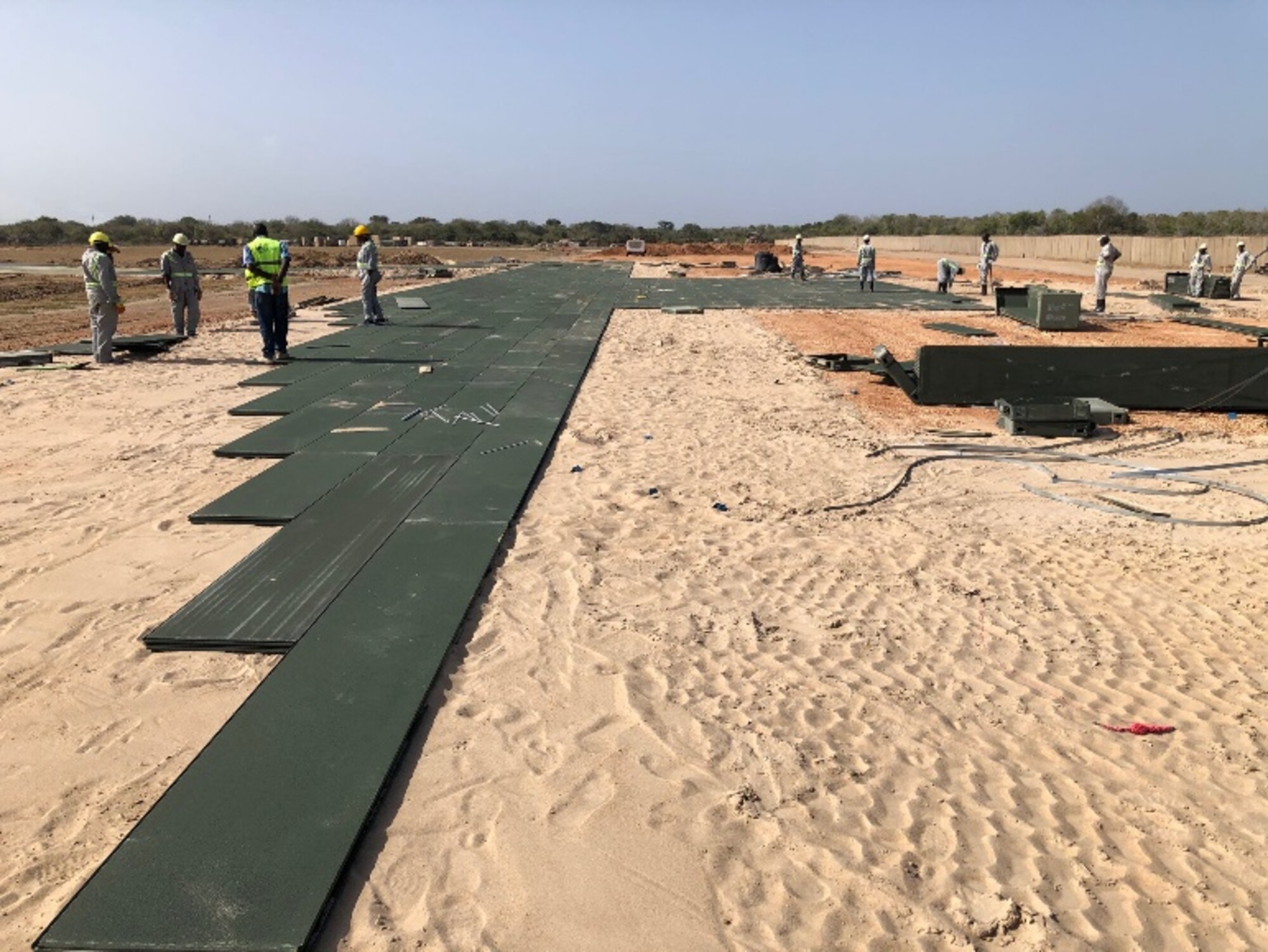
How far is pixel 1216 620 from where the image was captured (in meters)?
4.62

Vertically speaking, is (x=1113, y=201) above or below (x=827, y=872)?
above

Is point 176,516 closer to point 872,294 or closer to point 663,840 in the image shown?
point 663,840

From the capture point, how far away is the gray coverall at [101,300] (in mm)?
10719

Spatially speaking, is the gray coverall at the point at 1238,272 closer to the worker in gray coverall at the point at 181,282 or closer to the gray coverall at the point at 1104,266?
the gray coverall at the point at 1104,266

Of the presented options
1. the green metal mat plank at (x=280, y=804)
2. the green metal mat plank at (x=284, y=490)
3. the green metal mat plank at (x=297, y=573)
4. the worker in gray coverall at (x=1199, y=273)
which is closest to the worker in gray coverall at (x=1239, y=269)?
the worker in gray coverall at (x=1199, y=273)

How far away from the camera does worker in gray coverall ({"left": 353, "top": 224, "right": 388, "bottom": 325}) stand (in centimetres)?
1422

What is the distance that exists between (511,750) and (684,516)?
286 centimetres

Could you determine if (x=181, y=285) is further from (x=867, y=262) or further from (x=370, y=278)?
(x=867, y=262)

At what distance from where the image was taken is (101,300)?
1097 cm

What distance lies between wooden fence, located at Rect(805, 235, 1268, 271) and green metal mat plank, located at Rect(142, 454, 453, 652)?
28275 millimetres

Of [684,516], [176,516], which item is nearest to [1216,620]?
[684,516]

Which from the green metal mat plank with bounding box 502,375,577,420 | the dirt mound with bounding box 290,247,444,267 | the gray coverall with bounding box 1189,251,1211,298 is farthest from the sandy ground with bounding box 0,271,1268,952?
the dirt mound with bounding box 290,247,444,267

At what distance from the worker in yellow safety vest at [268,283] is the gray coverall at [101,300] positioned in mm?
1510

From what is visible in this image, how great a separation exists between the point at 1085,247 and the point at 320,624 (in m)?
46.7
